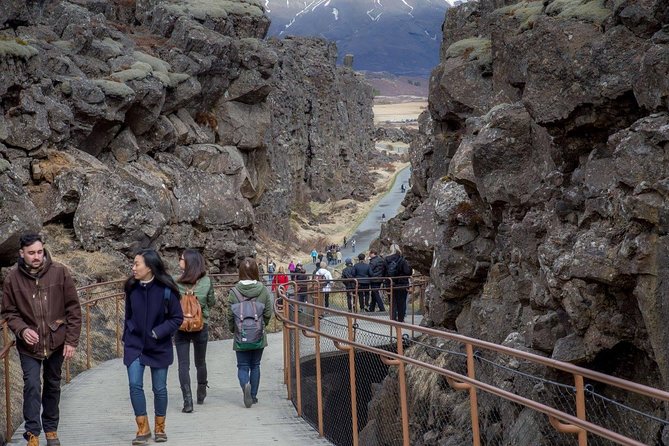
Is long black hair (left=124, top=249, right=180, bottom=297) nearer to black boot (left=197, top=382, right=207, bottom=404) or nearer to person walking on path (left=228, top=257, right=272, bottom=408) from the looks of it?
person walking on path (left=228, top=257, right=272, bottom=408)

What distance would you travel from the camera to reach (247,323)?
1148cm

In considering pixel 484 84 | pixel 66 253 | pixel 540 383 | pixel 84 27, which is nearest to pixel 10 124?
pixel 66 253

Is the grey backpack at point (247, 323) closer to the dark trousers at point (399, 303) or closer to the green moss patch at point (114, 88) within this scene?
the dark trousers at point (399, 303)

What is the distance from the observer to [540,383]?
33.5 feet

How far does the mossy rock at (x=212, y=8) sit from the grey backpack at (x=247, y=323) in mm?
23756

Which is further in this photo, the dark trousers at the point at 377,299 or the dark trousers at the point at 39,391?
the dark trousers at the point at 377,299

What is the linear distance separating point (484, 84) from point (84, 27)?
16.2 metres

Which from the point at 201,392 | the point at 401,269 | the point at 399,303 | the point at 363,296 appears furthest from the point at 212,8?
the point at 201,392

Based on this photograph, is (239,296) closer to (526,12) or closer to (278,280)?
(526,12)

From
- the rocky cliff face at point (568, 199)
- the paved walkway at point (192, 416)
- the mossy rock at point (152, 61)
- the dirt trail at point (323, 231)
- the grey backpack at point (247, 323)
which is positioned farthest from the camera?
the dirt trail at point (323, 231)

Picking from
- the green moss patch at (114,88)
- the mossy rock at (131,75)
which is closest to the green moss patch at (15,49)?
the green moss patch at (114,88)

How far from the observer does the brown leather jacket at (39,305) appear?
8398 millimetres

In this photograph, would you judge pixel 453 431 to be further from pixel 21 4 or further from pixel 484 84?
pixel 21 4

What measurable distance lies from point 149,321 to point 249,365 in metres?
2.99
